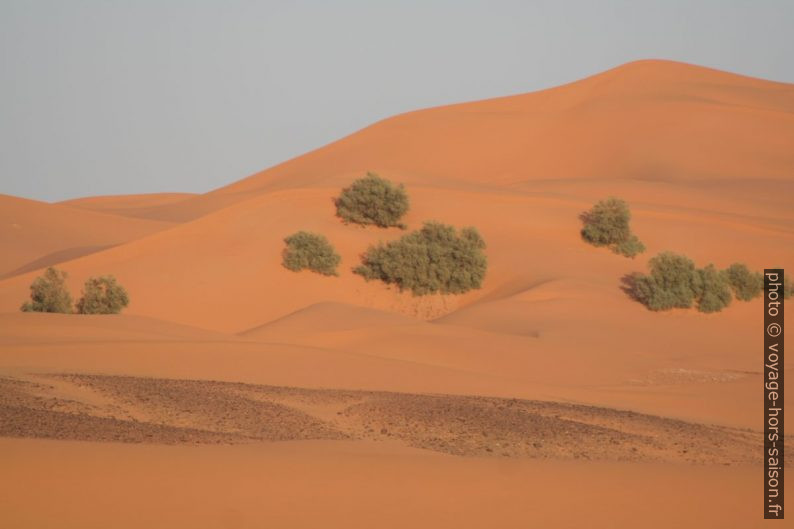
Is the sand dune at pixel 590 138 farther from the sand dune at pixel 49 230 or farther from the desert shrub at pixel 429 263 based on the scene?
the desert shrub at pixel 429 263

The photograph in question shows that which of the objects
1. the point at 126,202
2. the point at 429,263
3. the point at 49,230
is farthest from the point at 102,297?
the point at 126,202

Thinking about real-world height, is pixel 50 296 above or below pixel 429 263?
below

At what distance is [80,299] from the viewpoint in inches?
1211

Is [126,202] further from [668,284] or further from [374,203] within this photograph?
Result: [668,284]

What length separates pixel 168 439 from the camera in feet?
36.9

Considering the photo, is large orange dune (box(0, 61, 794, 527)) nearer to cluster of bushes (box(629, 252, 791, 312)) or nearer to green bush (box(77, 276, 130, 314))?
cluster of bushes (box(629, 252, 791, 312))

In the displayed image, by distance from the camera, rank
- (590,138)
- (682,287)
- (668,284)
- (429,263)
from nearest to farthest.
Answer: (682,287), (668,284), (429,263), (590,138)

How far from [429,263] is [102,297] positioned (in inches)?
362

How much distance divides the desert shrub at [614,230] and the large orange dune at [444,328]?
17.7 inches

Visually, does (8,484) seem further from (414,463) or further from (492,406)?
(492,406)

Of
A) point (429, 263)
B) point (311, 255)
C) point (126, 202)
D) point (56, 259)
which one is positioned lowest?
point (429, 263)

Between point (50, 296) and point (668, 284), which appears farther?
point (668, 284)

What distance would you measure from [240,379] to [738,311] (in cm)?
1809

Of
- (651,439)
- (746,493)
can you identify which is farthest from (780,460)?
(746,493)
